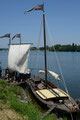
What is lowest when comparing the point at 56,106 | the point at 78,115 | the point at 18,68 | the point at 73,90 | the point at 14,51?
the point at 73,90

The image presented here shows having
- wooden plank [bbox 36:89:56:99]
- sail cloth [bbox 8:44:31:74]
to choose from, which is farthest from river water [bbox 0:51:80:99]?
wooden plank [bbox 36:89:56:99]

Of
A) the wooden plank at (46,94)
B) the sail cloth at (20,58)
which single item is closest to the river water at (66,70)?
the sail cloth at (20,58)

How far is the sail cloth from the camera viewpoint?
2520cm

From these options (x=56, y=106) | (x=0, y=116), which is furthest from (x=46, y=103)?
(x=0, y=116)

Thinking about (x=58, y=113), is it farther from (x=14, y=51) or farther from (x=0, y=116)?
(x=14, y=51)

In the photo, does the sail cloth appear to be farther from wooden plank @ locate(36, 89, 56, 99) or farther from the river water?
wooden plank @ locate(36, 89, 56, 99)

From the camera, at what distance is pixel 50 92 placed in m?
16.8

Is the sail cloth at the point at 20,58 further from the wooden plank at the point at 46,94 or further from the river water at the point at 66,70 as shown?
the wooden plank at the point at 46,94

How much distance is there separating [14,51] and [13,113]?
2024 cm

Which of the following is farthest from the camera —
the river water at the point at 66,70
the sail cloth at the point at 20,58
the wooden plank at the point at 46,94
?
the river water at the point at 66,70

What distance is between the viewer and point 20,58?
83.4 ft

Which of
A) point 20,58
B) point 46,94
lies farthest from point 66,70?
point 46,94

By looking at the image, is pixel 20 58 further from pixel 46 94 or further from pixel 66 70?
pixel 66 70

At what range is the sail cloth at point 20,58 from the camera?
25203 mm
